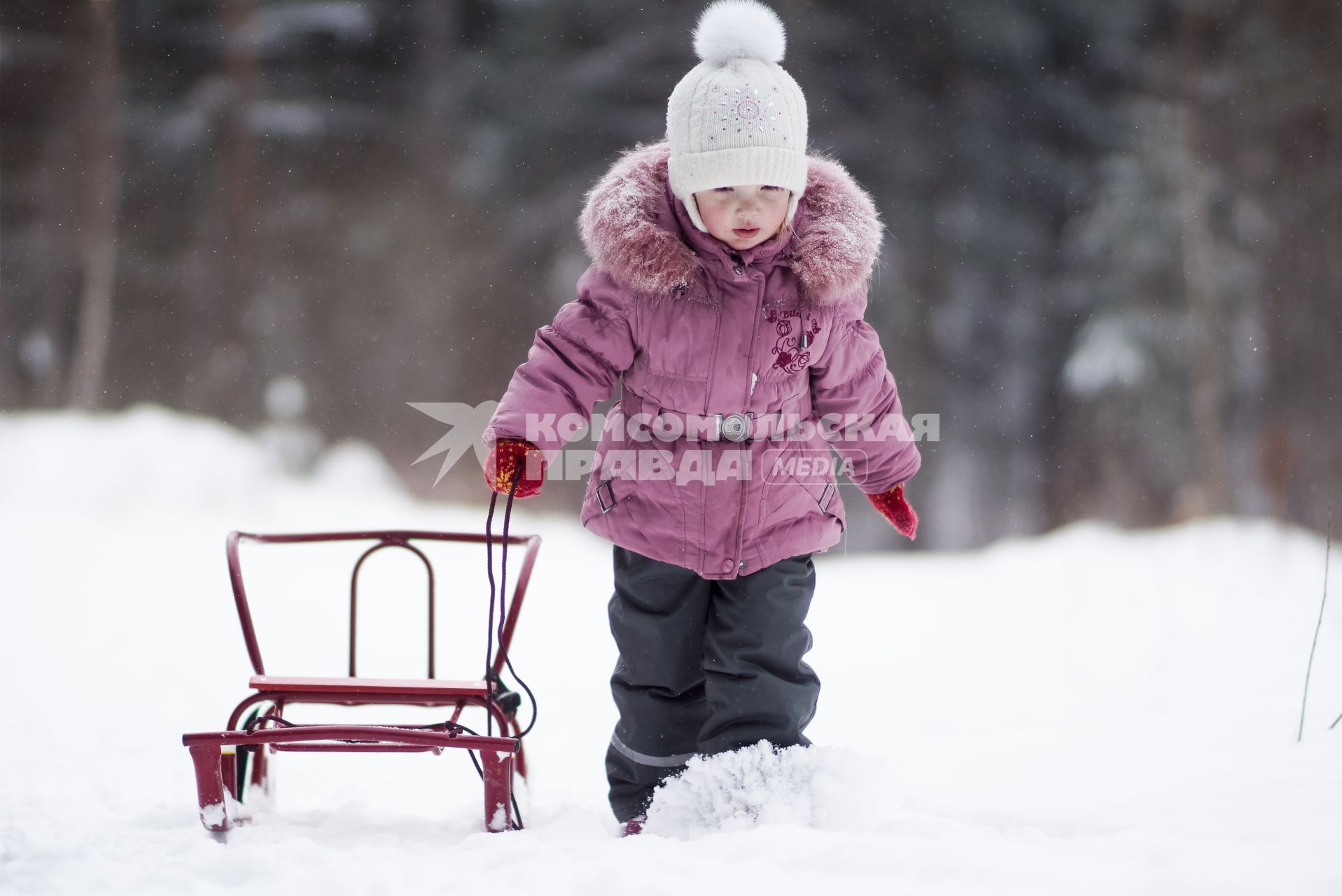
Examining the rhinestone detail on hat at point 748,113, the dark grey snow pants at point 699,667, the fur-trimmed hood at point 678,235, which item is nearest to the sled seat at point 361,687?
the dark grey snow pants at point 699,667

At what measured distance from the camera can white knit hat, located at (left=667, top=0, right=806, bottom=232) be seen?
1.76 metres

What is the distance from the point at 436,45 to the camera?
664 cm

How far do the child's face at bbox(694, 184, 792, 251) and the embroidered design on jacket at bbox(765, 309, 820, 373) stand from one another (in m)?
0.14

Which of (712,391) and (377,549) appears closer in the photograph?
(712,391)

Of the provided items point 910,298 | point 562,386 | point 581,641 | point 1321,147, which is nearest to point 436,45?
point 910,298

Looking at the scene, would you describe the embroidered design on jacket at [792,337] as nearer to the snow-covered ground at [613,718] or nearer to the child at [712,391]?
the child at [712,391]

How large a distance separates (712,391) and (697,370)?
44mm

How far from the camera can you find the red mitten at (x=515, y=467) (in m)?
1.74

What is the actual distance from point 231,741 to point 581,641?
2212 millimetres

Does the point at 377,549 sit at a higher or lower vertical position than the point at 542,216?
lower

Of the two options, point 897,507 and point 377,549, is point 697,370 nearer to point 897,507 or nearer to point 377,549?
point 897,507

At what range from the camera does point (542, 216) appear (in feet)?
21.4

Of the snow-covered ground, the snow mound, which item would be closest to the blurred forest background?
the snow-covered ground

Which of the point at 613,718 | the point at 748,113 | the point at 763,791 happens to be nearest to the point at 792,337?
the point at 748,113
